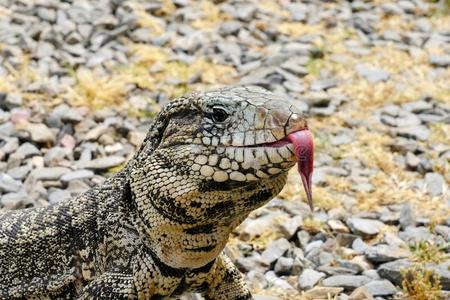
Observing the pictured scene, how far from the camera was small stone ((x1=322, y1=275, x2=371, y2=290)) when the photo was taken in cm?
675

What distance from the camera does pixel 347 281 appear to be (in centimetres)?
679

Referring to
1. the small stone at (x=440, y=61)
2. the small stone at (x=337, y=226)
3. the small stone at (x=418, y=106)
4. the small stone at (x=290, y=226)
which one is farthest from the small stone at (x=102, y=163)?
the small stone at (x=440, y=61)

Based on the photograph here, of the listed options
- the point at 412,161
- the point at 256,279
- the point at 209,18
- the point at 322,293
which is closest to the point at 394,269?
the point at 322,293

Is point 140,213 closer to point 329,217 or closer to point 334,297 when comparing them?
point 334,297

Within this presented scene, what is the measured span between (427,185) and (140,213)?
428 centimetres

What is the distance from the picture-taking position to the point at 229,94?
4.71 meters

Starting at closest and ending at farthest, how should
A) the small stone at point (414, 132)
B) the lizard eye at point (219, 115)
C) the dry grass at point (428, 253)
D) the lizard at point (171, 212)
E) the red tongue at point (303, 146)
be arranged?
the red tongue at point (303, 146) → the lizard at point (171, 212) → the lizard eye at point (219, 115) → the dry grass at point (428, 253) → the small stone at point (414, 132)

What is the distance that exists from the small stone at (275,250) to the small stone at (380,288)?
90 cm

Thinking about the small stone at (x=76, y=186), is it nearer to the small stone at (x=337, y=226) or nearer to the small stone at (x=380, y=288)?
the small stone at (x=337, y=226)

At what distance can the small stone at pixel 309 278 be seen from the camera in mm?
6816

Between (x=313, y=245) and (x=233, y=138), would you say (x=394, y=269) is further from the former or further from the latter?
(x=233, y=138)

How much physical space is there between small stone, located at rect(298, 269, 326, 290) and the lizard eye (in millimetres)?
2516

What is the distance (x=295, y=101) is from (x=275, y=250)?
11.4ft

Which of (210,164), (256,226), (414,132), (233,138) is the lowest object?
(414,132)
